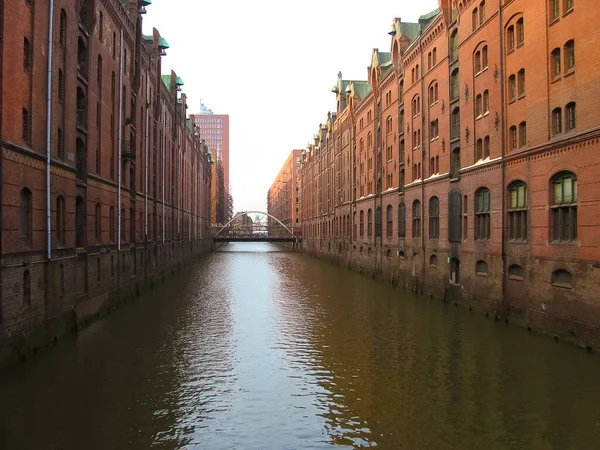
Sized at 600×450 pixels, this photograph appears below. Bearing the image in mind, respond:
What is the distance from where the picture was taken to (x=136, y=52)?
3145cm

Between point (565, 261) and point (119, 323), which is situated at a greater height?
point (565, 261)

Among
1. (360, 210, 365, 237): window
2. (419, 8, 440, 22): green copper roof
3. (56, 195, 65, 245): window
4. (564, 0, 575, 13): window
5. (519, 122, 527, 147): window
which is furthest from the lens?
(360, 210, 365, 237): window

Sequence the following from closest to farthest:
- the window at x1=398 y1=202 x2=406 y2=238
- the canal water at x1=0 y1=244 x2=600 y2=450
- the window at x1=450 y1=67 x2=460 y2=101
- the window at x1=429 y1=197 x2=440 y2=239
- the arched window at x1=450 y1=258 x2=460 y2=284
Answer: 1. the canal water at x1=0 y1=244 x2=600 y2=450
2. the arched window at x1=450 y1=258 x2=460 y2=284
3. the window at x1=450 y1=67 x2=460 y2=101
4. the window at x1=429 y1=197 x2=440 y2=239
5. the window at x1=398 y1=202 x2=406 y2=238

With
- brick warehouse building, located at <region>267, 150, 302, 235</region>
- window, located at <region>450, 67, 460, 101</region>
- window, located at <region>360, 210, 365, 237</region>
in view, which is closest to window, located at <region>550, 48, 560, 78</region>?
window, located at <region>450, 67, 460, 101</region>

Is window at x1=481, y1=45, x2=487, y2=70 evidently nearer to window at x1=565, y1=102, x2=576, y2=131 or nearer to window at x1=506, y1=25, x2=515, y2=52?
window at x1=506, y1=25, x2=515, y2=52

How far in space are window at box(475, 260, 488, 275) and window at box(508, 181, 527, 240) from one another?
2.48m

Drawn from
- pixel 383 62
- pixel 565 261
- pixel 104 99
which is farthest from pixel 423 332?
pixel 383 62

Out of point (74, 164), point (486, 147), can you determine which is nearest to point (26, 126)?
point (74, 164)

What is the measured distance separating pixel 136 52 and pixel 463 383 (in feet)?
91.0

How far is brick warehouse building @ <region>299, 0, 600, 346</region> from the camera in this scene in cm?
1549

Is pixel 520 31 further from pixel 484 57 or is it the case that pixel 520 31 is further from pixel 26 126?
pixel 26 126

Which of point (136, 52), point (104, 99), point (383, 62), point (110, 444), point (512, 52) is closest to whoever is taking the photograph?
point (110, 444)

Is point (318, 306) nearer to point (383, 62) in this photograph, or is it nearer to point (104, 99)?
point (104, 99)

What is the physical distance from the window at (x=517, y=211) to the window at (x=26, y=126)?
1700 cm
